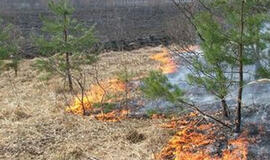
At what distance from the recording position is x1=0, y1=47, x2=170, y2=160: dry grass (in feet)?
24.9

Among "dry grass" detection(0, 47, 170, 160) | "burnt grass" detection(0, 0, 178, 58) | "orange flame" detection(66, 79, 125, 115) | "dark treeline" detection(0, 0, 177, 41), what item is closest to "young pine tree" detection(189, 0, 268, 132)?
"dry grass" detection(0, 47, 170, 160)

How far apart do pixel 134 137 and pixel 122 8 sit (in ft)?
73.0

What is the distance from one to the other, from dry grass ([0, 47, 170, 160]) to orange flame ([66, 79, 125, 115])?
0.29 m

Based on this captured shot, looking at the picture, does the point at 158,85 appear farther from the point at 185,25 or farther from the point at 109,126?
the point at 185,25

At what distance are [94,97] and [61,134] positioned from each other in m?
2.49

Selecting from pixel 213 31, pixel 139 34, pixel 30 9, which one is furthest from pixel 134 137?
pixel 30 9

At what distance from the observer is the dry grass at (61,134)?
759 cm

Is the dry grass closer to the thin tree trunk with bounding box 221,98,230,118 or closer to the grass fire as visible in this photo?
the grass fire

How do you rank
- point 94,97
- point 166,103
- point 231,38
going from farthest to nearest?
1. point 94,97
2. point 166,103
3. point 231,38

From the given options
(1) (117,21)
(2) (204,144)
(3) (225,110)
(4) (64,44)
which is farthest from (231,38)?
(1) (117,21)

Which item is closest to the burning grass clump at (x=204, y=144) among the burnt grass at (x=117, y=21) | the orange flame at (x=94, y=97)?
the orange flame at (x=94, y=97)

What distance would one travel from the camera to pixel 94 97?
11.0 metres

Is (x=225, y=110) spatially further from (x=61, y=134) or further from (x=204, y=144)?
(x=61, y=134)

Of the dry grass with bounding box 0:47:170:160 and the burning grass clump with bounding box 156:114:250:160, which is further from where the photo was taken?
the dry grass with bounding box 0:47:170:160
